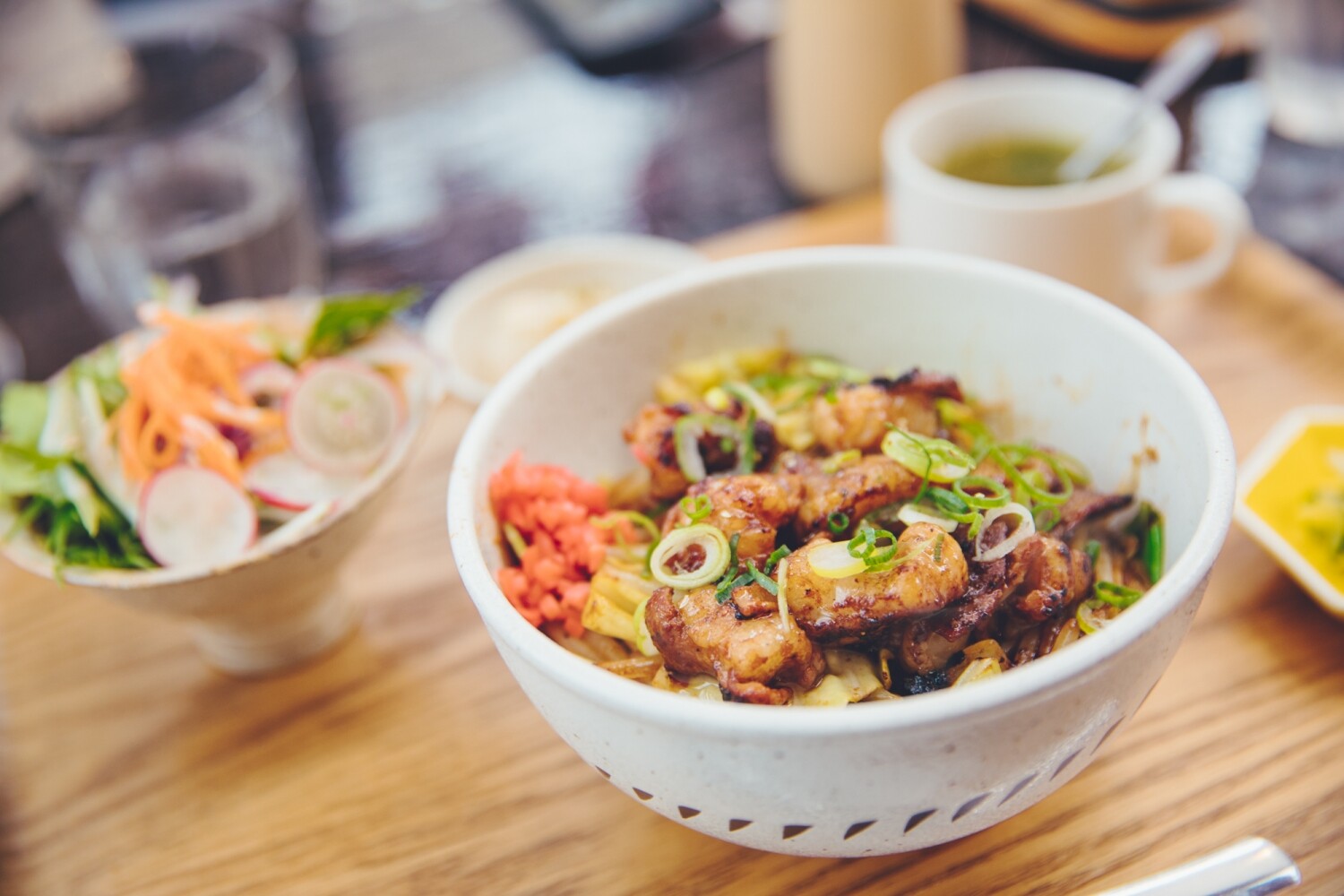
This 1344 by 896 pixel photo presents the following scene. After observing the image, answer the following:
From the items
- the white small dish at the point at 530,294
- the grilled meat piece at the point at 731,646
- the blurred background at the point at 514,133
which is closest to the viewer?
the grilled meat piece at the point at 731,646

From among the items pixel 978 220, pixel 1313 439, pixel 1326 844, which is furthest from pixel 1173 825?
pixel 978 220

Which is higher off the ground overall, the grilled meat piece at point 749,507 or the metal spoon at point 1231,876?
the grilled meat piece at point 749,507

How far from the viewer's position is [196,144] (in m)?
2.67

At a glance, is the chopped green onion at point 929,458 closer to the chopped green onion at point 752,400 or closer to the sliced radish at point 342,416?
the chopped green onion at point 752,400

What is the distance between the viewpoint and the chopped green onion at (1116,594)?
45.6 inches

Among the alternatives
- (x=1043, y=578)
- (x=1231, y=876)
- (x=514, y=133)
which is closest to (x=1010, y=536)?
(x=1043, y=578)

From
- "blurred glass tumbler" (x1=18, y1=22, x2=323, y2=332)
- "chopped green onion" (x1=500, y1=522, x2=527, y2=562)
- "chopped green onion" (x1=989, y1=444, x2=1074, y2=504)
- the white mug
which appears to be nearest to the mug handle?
the white mug

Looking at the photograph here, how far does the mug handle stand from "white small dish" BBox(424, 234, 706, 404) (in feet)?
3.10

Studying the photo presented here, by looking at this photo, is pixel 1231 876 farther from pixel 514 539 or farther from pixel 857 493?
pixel 514 539

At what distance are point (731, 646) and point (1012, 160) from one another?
1712mm

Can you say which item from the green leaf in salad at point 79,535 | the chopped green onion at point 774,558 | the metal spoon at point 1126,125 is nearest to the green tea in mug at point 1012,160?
the metal spoon at point 1126,125

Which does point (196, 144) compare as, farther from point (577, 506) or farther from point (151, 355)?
point (577, 506)

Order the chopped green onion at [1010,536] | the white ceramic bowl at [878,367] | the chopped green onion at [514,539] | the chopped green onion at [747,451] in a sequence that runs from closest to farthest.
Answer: the white ceramic bowl at [878,367] < the chopped green onion at [1010,536] < the chopped green onion at [514,539] < the chopped green onion at [747,451]

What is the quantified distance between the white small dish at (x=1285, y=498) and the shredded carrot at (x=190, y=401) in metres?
1.46
